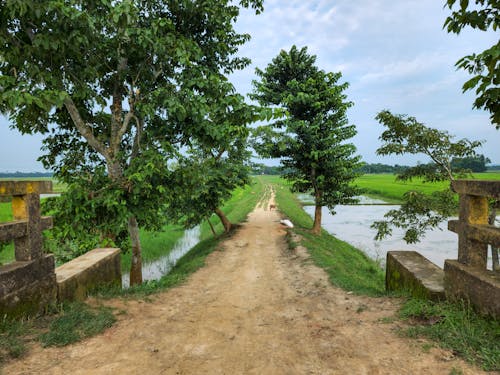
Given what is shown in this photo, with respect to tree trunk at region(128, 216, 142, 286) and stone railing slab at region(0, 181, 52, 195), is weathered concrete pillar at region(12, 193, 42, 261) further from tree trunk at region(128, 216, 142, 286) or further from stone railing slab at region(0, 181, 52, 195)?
tree trunk at region(128, 216, 142, 286)

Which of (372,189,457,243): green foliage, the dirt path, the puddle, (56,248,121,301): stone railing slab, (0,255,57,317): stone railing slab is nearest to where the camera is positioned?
the dirt path

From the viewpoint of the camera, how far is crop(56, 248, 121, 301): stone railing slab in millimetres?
4852

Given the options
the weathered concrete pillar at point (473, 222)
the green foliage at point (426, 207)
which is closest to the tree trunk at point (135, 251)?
the weathered concrete pillar at point (473, 222)

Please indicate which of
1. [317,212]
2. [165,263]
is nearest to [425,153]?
[317,212]

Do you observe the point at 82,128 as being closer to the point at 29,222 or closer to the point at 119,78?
the point at 119,78

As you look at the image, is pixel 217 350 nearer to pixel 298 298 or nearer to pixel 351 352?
pixel 351 352

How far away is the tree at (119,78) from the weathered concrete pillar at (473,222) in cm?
484

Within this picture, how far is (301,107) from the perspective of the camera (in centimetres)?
1536

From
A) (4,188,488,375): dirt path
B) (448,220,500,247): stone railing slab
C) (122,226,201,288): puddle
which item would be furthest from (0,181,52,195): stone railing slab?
(122,226,201,288): puddle

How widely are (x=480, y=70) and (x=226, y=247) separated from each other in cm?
1118

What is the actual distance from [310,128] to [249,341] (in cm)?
1172

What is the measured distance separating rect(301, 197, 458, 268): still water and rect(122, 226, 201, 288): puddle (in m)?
10.8

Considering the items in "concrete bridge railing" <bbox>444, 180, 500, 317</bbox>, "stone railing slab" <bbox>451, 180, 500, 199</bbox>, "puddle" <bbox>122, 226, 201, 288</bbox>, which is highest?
"stone railing slab" <bbox>451, 180, 500, 199</bbox>

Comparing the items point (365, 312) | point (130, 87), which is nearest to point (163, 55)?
point (130, 87)
